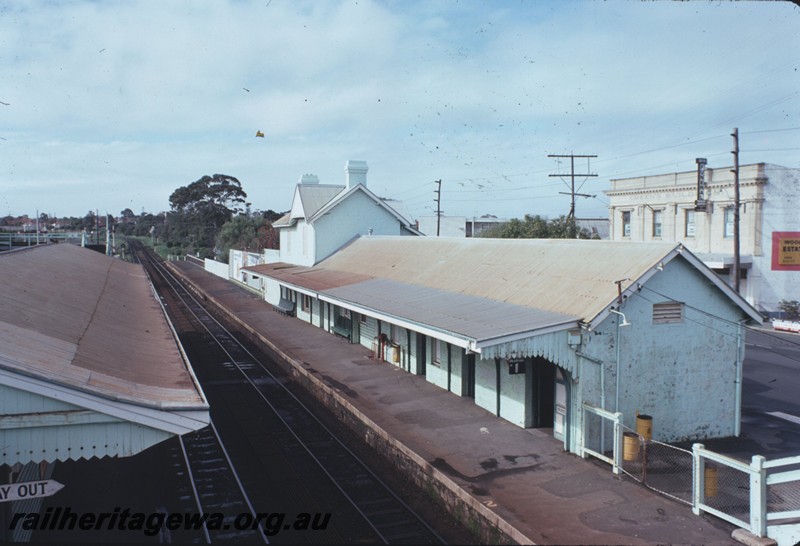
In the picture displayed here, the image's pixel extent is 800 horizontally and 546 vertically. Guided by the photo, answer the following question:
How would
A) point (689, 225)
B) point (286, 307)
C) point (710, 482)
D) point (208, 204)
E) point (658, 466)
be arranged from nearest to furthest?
point (710, 482), point (658, 466), point (286, 307), point (689, 225), point (208, 204)

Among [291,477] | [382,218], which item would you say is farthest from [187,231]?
[291,477]

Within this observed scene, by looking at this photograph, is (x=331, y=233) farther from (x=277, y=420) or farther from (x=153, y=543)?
(x=153, y=543)

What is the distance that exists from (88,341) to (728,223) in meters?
34.3

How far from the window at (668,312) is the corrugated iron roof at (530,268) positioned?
1.02m

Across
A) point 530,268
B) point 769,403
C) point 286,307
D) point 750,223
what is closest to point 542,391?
point 530,268

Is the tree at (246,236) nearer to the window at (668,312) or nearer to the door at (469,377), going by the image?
the door at (469,377)

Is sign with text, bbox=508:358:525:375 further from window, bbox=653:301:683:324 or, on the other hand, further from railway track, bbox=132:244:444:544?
railway track, bbox=132:244:444:544

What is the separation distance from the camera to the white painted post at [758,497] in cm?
907

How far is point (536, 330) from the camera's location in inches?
478

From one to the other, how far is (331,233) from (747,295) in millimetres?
23222

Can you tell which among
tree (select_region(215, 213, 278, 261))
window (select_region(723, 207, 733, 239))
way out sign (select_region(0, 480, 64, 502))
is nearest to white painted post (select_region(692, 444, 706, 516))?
way out sign (select_region(0, 480, 64, 502))

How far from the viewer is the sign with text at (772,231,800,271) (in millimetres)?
28516

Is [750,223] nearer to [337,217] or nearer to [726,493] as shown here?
[337,217]

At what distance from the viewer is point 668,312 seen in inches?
530
